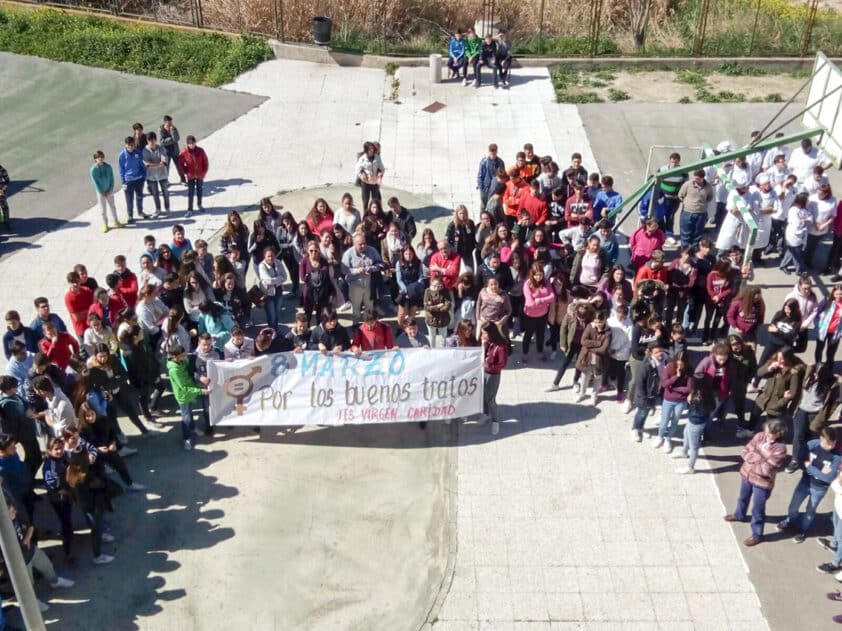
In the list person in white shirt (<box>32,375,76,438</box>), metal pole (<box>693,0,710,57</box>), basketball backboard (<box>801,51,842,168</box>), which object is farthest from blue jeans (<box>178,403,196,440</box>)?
metal pole (<box>693,0,710,57</box>)

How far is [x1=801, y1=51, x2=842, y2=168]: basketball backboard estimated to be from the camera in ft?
45.8

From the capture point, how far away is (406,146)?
66.5 feet

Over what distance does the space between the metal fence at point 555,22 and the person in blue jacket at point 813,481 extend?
51.7ft

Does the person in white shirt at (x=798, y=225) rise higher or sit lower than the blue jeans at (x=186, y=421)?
higher

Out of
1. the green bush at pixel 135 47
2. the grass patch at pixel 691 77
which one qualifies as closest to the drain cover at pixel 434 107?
the green bush at pixel 135 47

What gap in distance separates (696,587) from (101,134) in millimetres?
16167

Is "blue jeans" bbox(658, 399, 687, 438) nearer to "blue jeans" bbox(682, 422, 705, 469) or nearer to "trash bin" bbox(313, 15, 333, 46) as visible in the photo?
"blue jeans" bbox(682, 422, 705, 469)

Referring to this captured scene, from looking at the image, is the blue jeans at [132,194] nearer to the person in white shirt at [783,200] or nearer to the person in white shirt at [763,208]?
the person in white shirt at [763,208]

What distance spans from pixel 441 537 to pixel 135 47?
18185 millimetres

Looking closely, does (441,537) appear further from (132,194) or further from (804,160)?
(804,160)

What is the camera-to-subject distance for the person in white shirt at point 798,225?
15078 mm

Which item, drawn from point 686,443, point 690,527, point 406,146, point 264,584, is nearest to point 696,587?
point 690,527

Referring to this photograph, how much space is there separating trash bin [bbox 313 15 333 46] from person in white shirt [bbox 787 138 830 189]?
483 inches

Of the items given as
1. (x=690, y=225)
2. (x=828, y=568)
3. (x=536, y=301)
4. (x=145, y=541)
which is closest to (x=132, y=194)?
(x=536, y=301)
